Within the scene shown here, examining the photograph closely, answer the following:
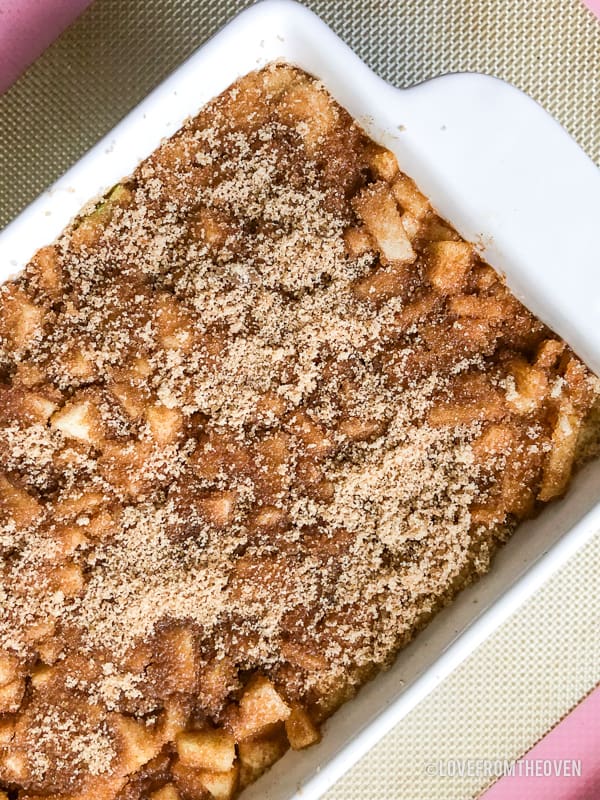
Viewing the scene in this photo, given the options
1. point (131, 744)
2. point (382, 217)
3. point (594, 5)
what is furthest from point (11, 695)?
point (594, 5)

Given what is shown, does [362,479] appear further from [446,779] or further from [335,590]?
[446,779]

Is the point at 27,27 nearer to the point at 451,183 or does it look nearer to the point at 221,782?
the point at 451,183

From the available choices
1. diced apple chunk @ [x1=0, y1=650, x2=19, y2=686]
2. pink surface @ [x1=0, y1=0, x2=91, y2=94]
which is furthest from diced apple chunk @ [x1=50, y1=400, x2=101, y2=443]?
pink surface @ [x1=0, y1=0, x2=91, y2=94]

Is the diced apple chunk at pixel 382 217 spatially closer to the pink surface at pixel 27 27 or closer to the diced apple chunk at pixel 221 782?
the pink surface at pixel 27 27

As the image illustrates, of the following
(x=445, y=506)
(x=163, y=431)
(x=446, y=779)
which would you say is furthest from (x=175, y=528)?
(x=446, y=779)

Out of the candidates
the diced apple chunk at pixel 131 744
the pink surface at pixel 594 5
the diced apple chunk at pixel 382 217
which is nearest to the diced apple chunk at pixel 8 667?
the diced apple chunk at pixel 131 744

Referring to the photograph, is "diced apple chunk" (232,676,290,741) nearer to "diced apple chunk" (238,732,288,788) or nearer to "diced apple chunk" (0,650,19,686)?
"diced apple chunk" (238,732,288,788)
